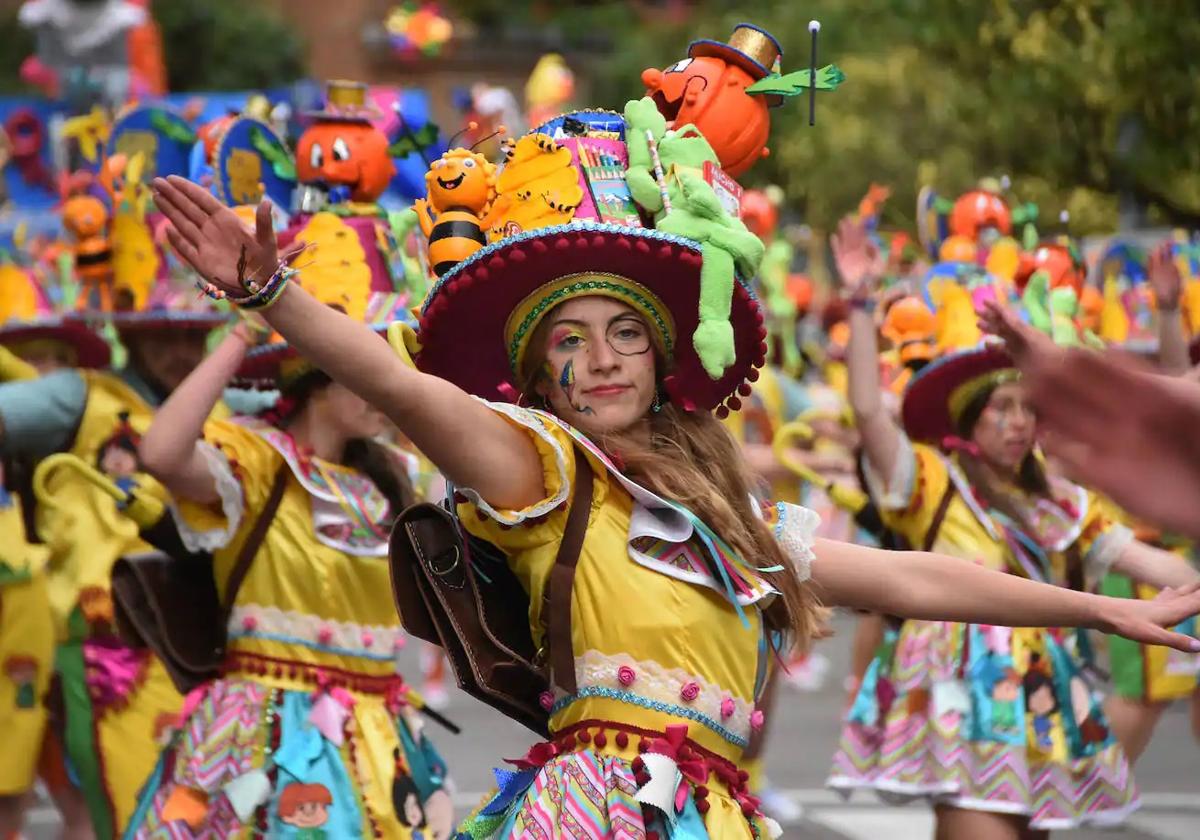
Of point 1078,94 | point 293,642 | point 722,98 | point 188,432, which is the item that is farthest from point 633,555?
point 1078,94

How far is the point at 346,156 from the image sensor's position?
6.41 meters

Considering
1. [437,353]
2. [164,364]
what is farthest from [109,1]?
[437,353]

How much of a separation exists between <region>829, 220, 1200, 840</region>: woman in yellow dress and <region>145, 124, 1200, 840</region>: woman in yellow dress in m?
2.57

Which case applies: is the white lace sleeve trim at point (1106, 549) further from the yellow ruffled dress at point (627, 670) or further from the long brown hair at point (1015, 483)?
the yellow ruffled dress at point (627, 670)

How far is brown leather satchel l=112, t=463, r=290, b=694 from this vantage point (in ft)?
18.3

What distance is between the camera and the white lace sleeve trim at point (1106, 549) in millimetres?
6414

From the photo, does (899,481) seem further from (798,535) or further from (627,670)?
(627,670)

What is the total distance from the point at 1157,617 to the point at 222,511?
266 cm

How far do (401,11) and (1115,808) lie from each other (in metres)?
36.1

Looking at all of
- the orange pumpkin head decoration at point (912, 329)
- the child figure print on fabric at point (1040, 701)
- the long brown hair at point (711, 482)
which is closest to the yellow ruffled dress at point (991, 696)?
the child figure print on fabric at point (1040, 701)

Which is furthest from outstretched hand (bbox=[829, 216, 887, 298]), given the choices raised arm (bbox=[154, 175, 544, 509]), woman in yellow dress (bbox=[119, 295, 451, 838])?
raised arm (bbox=[154, 175, 544, 509])

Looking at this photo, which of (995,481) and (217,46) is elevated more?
(217,46)

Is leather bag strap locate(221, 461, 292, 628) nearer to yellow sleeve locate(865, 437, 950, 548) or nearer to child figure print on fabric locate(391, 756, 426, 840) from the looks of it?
child figure print on fabric locate(391, 756, 426, 840)

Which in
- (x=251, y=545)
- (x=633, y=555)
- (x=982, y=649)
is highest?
(x=982, y=649)
